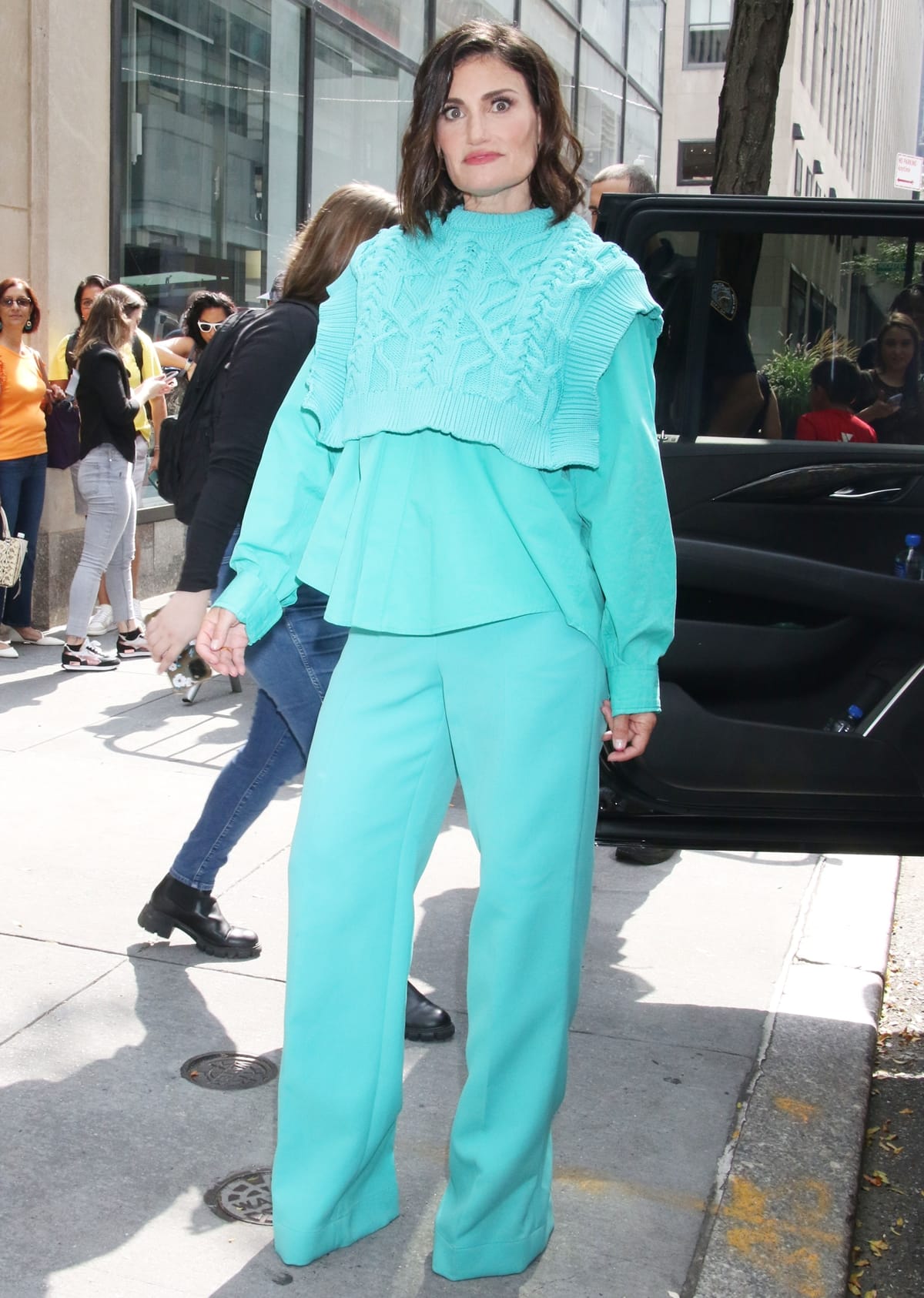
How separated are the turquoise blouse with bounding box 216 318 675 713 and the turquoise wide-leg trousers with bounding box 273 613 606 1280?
62 millimetres

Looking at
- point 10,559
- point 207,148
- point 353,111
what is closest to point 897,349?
point 10,559

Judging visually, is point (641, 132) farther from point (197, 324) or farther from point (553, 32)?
point (197, 324)

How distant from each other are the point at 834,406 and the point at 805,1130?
5.24ft

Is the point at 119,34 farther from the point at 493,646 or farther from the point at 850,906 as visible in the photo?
the point at 493,646

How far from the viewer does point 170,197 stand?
9.77 m

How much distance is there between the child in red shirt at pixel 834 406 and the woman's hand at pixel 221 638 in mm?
1553

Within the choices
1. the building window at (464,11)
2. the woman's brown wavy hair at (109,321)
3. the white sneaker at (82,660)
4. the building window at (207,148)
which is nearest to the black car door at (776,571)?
the white sneaker at (82,660)

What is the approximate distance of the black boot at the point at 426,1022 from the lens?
3455 mm

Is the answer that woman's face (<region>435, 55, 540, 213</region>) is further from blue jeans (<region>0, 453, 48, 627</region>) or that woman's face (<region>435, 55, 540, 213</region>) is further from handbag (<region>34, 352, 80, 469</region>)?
handbag (<region>34, 352, 80, 469</region>)

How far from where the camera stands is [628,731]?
251 centimetres

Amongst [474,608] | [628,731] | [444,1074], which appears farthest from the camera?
[444,1074]

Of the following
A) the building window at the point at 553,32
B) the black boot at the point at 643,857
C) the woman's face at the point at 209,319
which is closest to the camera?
the black boot at the point at 643,857

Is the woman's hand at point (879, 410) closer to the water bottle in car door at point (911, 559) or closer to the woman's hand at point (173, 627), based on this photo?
the water bottle in car door at point (911, 559)

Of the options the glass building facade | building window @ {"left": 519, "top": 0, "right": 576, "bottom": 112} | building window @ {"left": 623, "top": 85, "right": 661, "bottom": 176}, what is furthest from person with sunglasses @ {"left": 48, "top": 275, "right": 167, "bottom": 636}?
building window @ {"left": 623, "top": 85, "right": 661, "bottom": 176}
